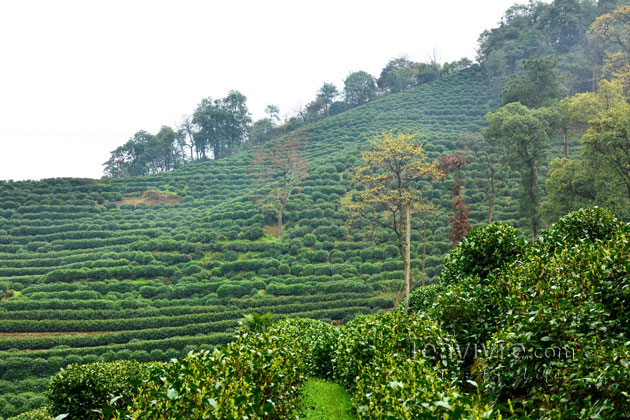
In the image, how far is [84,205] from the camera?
39156mm

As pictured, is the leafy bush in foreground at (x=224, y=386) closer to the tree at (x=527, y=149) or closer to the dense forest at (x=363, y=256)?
the dense forest at (x=363, y=256)

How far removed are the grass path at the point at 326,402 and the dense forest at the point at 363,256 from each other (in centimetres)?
34

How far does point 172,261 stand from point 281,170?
19.8m

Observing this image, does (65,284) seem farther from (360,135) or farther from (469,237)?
(360,135)

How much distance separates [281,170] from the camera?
148ft

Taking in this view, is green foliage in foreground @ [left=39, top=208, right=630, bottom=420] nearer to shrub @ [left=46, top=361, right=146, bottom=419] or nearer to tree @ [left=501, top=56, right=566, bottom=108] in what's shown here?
shrub @ [left=46, top=361, right=146, bottom=419]

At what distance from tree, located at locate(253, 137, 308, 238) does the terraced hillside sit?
1.39m

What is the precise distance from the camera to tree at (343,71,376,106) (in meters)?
71.8

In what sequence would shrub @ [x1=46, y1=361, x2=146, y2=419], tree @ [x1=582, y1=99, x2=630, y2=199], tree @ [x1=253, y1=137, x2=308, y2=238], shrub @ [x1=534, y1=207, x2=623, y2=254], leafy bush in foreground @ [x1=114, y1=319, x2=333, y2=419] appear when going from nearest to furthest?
leafy bush in foreground @ [x1=114, y1=319, x2=333, y2=419]
shrub @ [x1=534, y1=207, x2=623, y2=254]
shrub @ [x1=46, y1=361, x2=146, y2=419]
tree @ [x1=582, y1=99, x2=630, y2=199]
tree @ [x1=253, y1=137, x2=308, y2=238]

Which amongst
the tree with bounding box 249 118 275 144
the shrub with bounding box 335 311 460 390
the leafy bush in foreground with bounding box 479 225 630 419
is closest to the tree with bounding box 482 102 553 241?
the leafy bush in foreground with bounding box 479 225 630 419

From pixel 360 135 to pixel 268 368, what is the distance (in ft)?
165

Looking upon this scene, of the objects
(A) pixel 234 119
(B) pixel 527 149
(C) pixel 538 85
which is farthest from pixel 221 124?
(B) pixel 527 149

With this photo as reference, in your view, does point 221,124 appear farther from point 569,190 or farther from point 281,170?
point 569,190

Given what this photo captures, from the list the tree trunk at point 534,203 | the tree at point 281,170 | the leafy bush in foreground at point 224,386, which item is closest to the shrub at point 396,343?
the leafy bush in foreground at point 224,386
